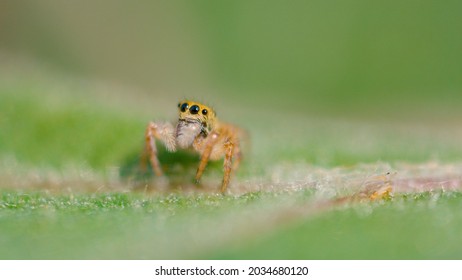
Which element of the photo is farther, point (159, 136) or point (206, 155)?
point (159, 136)

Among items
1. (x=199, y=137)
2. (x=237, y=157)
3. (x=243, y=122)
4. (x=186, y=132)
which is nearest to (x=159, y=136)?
(x=186, y=132)

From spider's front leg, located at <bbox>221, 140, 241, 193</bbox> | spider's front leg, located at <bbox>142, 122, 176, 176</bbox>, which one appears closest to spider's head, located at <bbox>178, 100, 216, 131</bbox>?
spider's front leg, located at <bbox>142, 122, 176, 176</bbox>

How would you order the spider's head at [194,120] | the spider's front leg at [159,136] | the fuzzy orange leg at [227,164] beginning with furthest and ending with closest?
1. the spider's head at [194,120]
2. the spider's front leg at [159,136]
3. the fuzzy orange leg at [227,164]

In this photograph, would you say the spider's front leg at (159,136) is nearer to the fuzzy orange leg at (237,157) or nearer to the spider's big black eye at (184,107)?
the spider's big black eye at (184,107)

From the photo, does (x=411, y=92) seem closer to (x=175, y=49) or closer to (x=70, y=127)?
(x=175, y=49)

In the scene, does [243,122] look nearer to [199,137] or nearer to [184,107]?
[184,107]

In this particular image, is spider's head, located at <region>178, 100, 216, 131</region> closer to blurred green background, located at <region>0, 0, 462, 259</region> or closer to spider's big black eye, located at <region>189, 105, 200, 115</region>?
spider's big black eye, located at <region>189, 105, 200, 115</region>

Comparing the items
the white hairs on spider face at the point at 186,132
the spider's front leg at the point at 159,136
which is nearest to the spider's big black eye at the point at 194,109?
the white hairs on spider face at the point at 186,132
